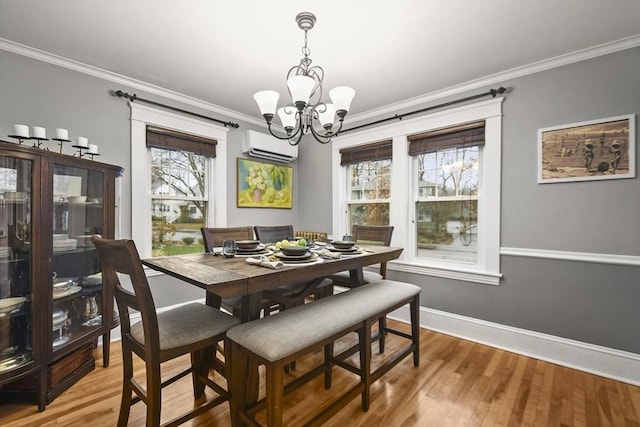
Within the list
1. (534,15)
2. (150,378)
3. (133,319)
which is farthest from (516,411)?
(133,319)

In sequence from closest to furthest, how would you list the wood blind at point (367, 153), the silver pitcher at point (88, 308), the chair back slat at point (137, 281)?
the chair back slat at point (137, 281) < the silver pitcher at point (88, 308) < the wood blind at point (367, 153)

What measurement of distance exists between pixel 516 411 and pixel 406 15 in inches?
98.4

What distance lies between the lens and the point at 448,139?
280cm

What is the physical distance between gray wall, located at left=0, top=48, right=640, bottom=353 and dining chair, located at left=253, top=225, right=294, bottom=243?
1.24 m

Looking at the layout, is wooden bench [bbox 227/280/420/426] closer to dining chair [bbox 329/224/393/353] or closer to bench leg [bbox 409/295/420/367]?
bench leg [bbox 409/295/420/367]

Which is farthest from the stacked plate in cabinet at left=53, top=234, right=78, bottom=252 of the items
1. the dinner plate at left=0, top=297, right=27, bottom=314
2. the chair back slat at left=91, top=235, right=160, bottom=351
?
the chair back slat at left=91, top=235, right=160, bottom=351

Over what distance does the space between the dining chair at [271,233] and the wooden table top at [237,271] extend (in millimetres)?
746

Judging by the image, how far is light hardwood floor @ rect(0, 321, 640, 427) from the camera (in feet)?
5.28

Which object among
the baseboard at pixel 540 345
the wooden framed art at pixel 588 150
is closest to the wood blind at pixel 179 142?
the baseboard at pixel 540 345

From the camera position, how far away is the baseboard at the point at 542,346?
6.61 feet


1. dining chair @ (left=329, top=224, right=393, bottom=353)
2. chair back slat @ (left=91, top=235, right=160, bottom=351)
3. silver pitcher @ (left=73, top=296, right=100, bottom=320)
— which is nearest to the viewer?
chair back slat @ (left=91, top=235, right=160, bottom=351)

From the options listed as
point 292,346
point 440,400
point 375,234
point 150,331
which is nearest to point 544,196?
point 375,234

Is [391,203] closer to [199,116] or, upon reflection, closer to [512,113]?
[512,113]

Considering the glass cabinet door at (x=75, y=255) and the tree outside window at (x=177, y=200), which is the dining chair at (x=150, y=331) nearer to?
the glass cabinet door at (x=75, y=255)
